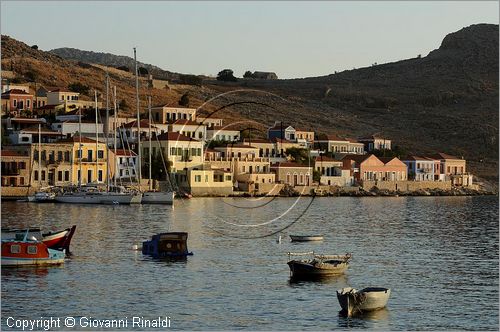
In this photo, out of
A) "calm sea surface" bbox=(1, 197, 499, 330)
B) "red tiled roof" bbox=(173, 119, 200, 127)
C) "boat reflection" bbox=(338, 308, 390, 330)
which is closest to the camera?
"boat reflection" bbox=(338, 308, 390, 330)

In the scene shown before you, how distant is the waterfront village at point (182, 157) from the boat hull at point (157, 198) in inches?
129

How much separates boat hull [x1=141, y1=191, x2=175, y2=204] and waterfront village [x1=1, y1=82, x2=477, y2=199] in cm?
328

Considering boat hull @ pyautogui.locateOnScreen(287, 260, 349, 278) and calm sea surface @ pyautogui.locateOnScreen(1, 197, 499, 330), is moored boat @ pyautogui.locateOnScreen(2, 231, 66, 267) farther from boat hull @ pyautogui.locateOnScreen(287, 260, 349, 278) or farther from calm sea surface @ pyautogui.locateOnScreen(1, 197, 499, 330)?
boat hull @ pyautogui.locateOnScreen(287, 260, 349, 278)

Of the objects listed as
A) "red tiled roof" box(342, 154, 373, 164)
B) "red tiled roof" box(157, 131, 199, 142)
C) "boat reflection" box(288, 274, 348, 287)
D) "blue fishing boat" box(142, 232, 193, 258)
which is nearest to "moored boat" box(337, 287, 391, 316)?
"boat reflection" box(288, 274, 348, 287)

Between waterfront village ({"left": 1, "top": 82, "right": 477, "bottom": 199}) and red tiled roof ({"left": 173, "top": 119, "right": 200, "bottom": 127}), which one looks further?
red tiled roof ({"left": 173, "top": 119, "right": 200, "bottom": 127})

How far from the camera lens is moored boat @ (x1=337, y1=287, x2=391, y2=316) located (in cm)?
3197

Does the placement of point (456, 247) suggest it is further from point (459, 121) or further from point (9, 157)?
point (459, 121)

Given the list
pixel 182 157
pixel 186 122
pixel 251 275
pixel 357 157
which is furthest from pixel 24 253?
pixel 357 157

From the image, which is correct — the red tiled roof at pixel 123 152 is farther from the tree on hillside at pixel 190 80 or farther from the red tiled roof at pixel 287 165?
the tree on hillside at pixel 190 80

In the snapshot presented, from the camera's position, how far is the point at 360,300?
106 ft

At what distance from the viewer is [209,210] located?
79312 millimetres

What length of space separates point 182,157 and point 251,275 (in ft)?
200

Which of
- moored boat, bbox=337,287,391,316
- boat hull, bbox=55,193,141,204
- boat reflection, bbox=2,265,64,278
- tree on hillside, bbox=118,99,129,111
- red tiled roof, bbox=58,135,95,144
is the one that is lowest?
moored boat, bbox=337,287,391,316

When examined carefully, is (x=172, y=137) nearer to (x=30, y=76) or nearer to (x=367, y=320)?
(x=30, y=76)
